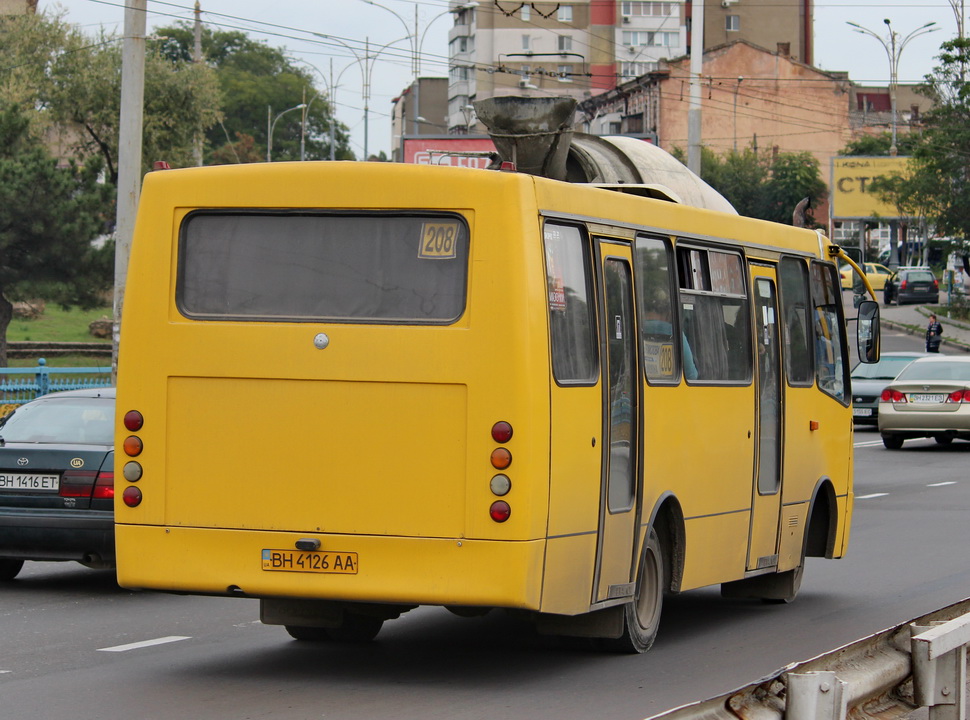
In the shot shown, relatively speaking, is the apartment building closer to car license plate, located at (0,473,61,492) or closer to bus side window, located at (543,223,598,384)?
car license plate, located at (0,473,61,492)

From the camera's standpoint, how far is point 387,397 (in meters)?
7.72

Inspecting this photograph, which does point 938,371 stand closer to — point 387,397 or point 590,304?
point 590,304

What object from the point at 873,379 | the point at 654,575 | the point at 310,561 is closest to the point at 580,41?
the point at 873,379

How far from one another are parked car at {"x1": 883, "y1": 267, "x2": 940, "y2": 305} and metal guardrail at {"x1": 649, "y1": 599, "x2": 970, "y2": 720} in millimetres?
68788

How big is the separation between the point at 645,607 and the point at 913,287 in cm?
6692

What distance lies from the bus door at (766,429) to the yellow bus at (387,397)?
1.77 metres

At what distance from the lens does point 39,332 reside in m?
55.9

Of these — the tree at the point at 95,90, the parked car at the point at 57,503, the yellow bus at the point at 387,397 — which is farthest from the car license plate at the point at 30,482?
the tree at the point at 95,90

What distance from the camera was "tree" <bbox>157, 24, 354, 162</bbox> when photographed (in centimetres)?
11475

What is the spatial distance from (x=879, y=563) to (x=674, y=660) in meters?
5.53

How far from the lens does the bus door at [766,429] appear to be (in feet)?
34.3

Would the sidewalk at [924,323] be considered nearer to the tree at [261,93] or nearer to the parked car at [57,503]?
the parked car at [57,503]

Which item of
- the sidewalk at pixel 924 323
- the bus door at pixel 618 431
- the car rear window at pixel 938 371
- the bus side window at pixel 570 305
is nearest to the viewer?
the bus side window at pixel 570 305

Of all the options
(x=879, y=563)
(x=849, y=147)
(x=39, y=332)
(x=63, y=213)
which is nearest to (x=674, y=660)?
(x=879, y=563)
